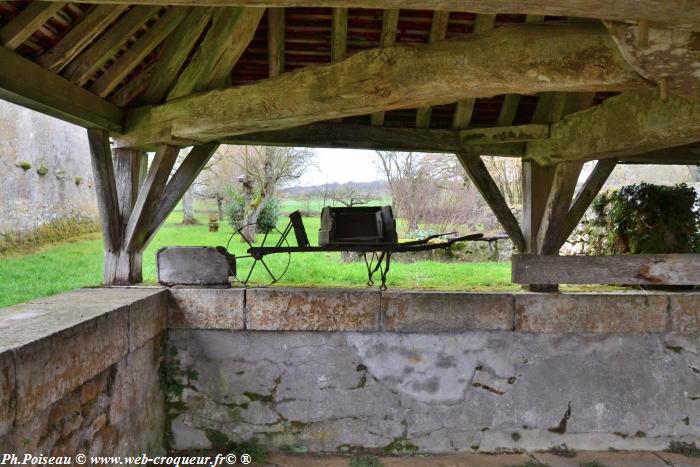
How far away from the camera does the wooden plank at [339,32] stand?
12.4 feet

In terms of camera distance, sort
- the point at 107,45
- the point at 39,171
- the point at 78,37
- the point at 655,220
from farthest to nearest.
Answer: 1. the point at 39,171
2. the point at 655,220
3. the point at 107,45
4. the point at 78,37

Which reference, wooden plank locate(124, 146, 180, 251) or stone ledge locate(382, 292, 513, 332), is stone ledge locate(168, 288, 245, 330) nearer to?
wooden plank locate(124, 146, 180, 251)

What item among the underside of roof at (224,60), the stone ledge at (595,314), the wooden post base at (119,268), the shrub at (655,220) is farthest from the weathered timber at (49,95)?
the shrub at (655,220)

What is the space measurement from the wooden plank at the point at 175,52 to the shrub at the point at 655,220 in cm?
439

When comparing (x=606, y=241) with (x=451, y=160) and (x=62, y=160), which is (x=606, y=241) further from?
(x=62, y=160)

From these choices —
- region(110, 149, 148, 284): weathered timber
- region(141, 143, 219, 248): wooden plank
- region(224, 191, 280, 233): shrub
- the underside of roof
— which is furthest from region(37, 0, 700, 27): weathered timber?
region(224, 191, 280, 233): shrub

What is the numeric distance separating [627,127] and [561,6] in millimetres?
1558

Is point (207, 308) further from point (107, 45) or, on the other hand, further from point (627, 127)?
point (627, 127)

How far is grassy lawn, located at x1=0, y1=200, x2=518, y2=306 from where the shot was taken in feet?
14.3

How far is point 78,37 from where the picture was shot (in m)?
3.10

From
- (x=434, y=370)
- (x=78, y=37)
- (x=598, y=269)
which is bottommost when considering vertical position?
(x=434, y=370)

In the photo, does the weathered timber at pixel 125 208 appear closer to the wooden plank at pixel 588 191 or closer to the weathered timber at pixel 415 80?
the weathered timber at pixel 415 80

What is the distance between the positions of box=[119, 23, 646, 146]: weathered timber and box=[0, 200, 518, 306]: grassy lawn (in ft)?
5.77

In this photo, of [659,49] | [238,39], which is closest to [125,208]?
[238,39]
